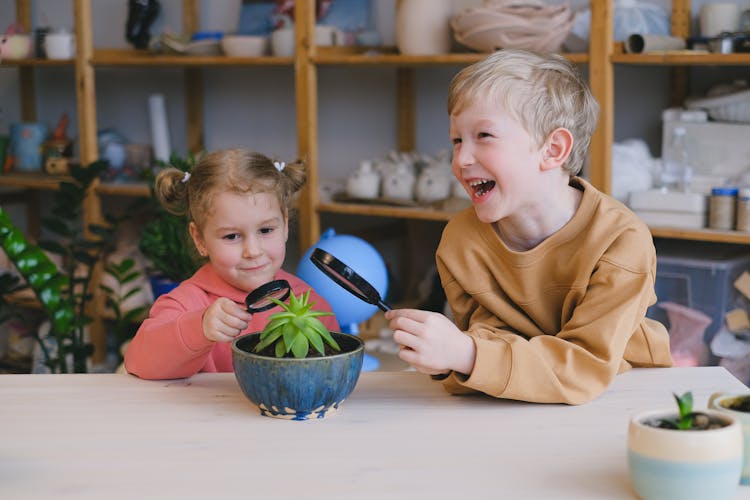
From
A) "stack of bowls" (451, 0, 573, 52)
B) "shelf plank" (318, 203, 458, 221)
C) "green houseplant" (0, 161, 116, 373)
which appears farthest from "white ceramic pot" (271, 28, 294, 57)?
"green houseplant" (0, 161, 116, 373)

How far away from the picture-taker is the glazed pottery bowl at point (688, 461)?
32.8 inches

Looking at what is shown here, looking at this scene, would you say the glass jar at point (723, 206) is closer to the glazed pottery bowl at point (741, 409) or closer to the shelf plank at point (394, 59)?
the shelf plank at point (394, 59)

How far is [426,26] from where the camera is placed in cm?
290

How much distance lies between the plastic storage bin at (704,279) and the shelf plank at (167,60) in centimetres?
138

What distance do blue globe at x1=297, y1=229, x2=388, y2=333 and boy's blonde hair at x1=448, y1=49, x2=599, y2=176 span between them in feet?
3.10

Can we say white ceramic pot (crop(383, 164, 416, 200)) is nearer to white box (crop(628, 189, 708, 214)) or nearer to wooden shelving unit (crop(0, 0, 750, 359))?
wooden shelving unit (crop(0, 0, 750, 359))

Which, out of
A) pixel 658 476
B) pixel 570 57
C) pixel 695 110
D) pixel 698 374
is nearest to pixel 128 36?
pixel 570 57

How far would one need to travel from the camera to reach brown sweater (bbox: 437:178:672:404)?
Result: 3.82 ft

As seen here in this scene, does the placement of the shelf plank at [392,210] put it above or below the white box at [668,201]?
below

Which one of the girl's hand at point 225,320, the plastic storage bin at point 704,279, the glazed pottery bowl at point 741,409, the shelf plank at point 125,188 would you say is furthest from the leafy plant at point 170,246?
the glazed pottery bowl at point 741,409

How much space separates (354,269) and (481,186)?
1031 mm

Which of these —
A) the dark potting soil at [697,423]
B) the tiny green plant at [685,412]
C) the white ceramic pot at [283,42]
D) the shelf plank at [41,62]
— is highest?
the white ceramic pot at [283,42]

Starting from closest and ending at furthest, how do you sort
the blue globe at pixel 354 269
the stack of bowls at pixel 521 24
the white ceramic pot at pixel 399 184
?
the blue globe at pixel 354 269 → the stack of bowls at pixel 521 24 → the white ceramic pot at pixel 399 184

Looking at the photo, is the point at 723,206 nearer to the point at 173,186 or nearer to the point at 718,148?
the point at 718,148
